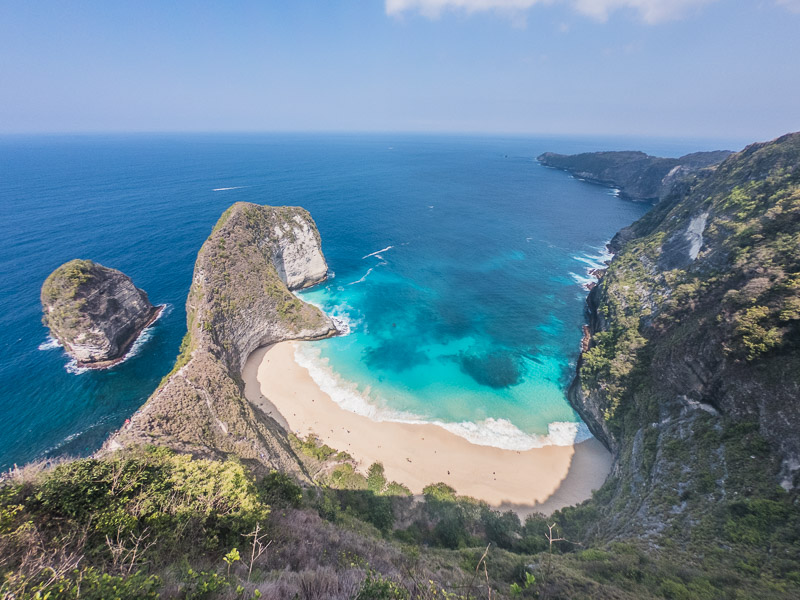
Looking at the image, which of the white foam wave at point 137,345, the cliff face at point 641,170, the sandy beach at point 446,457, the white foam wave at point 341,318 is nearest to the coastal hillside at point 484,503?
the sandy beach at point 446,457

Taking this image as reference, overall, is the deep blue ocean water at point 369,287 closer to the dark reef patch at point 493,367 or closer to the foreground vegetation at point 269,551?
the dark reef patch at point 493,367

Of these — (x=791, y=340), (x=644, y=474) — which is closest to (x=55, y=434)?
(x=644, y=474)

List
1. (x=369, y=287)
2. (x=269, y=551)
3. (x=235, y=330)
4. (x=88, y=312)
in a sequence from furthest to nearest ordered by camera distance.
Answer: (x=369, y=287) < (x=235, y=330) < (x=88, y=312) < (x=269, y=551)

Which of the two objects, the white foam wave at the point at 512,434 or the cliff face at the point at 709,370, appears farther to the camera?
the white foam wave at the point at 512,434

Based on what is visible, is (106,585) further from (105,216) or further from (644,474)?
(105,216)

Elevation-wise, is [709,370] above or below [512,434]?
above

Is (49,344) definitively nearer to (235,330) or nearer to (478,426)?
(235,330)

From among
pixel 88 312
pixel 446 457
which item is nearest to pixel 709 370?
pixel 446 457
